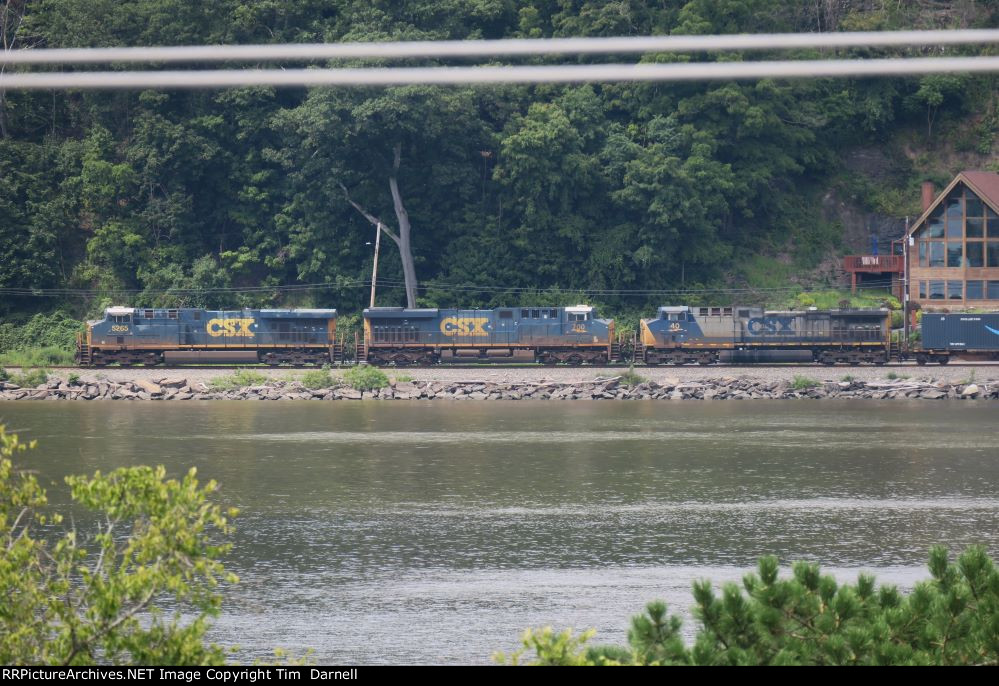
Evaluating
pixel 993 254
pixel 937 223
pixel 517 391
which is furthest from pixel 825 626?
pixel 993 254

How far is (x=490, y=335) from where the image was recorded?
209 feet

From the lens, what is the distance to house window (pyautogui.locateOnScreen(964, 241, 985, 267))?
222 feet

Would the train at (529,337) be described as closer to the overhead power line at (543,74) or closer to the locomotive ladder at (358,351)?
the locomotive ladder at (358,351)

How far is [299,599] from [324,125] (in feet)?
157

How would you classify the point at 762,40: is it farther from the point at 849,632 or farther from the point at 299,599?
the point at 299,599

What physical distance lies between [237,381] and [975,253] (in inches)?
1623

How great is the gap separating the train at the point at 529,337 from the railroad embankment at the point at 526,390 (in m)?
4.10

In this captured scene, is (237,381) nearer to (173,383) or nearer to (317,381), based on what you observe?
(173,383)

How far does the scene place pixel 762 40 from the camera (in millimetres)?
8602

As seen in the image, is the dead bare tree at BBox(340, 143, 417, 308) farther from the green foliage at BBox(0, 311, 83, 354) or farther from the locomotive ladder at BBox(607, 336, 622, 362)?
the green foliage at BBox(0, 311, 83, 354)

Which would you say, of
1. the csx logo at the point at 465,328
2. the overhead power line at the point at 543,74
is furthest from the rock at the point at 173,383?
the overhead power line at the point at 543,74

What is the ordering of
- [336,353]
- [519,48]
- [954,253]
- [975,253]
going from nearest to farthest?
[519,48], [336,353], [975,253], [954,253]

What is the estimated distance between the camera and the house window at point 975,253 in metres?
67.7

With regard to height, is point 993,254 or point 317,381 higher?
point 993,254
